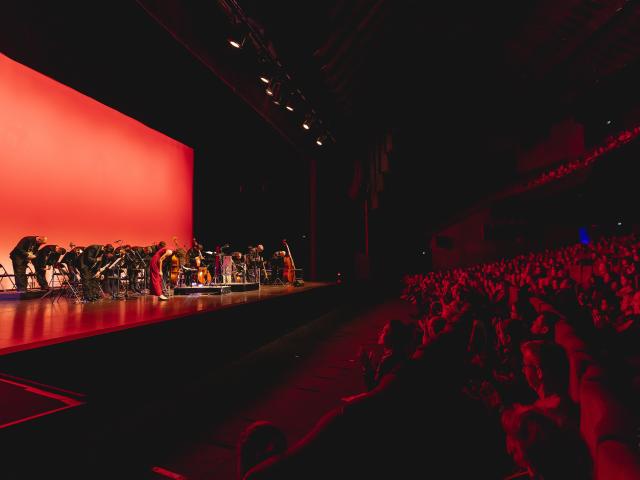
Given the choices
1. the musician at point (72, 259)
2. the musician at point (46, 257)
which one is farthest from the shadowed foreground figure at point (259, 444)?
the musician at point (46, 257)

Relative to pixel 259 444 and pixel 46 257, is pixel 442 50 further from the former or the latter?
pixel 46 257

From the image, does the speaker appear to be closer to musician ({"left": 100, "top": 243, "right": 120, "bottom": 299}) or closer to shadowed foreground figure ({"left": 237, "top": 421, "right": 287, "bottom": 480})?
musician ({"left": 100, "top": 243, "right": 120, "bottom": 299})

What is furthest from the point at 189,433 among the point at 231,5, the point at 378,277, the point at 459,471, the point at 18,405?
the point at 378,277

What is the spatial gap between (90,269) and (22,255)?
1167 millimetres

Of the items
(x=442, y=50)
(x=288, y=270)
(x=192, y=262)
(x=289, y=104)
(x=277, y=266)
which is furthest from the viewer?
(x=277, y=266)

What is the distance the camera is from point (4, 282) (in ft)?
22.8

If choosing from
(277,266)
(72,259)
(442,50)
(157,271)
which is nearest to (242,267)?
(277,266)

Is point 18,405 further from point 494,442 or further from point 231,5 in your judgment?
point 231,5

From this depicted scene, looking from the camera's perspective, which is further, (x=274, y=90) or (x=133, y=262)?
(x=133, y=262)

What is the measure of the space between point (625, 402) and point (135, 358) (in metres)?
3.27

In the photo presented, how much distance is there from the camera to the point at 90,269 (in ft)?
20.3

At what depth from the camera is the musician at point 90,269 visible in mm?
6109

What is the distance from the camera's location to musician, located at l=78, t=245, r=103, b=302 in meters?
6.11

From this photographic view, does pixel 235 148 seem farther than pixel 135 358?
Yes
